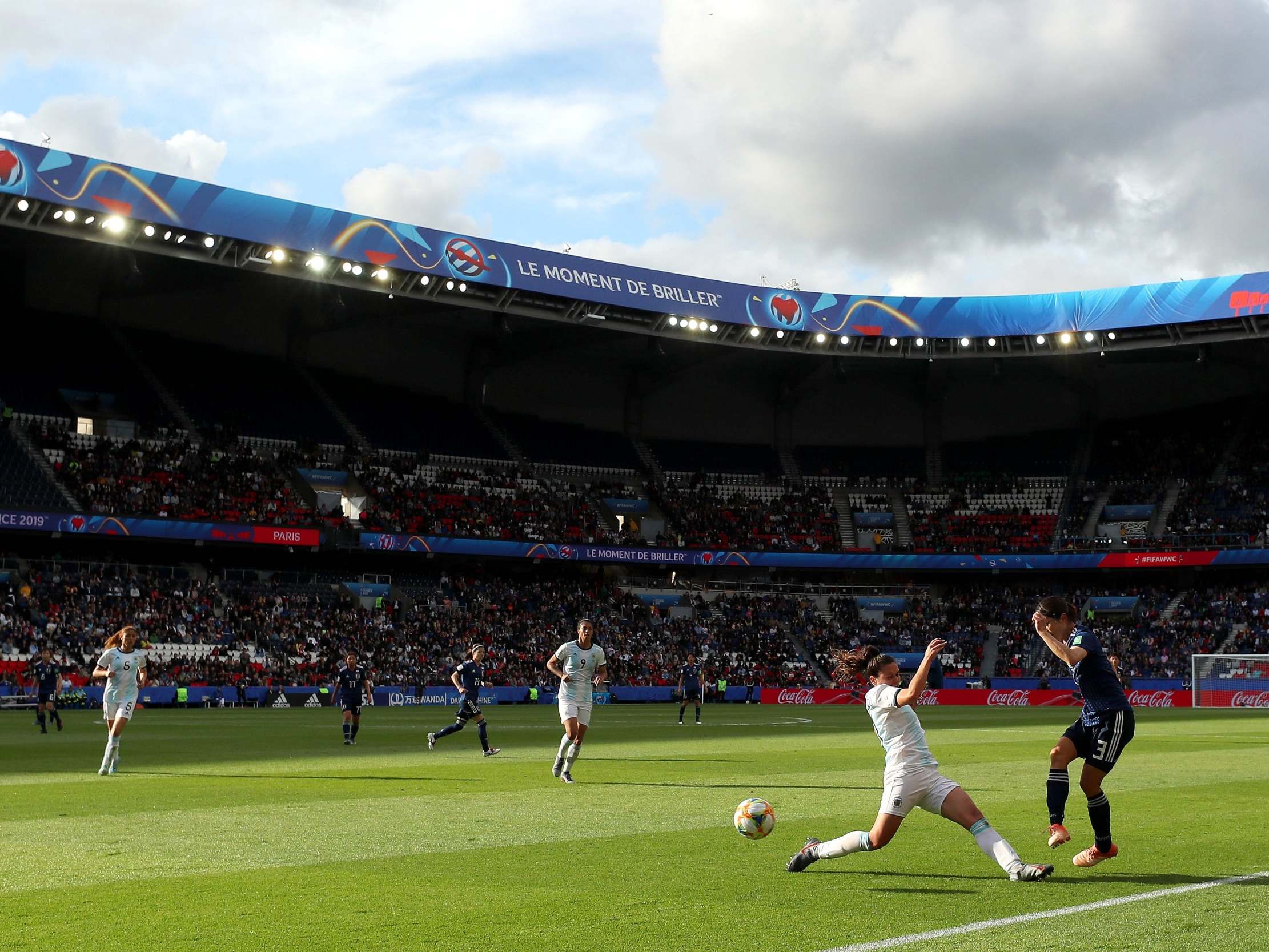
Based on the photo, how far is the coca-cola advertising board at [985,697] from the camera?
57375 mm

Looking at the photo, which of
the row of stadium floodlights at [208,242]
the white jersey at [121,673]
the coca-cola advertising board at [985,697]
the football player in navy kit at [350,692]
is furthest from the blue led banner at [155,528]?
the white jersey at [121,673]

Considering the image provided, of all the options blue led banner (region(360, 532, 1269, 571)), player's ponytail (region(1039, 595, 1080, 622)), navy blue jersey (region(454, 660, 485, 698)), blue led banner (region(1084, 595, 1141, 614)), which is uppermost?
blue led banner (region(360, 532, 1269, 571))

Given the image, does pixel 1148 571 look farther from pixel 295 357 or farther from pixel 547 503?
pixel 295 357

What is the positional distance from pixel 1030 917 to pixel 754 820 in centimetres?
345

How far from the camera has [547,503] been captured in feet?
227

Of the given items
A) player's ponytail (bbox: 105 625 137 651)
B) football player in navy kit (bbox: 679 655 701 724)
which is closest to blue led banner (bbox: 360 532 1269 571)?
football player in navy kit (bbox: 679 655 701 724)

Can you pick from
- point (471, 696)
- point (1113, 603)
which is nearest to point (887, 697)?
point (471, 696)

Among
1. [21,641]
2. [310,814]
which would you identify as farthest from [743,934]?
[21,641]

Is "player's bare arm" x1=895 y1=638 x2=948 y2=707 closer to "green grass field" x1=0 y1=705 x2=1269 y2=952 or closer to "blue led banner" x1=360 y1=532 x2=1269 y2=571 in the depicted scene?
"green grass field" x1=0 y1=705 x2=1269 y2=952

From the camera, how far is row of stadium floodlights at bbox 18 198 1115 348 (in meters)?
48.9

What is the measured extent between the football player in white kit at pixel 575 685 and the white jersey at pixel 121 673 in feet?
21.9

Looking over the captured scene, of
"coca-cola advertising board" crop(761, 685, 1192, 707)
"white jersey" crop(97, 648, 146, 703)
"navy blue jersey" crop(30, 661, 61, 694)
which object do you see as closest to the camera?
"white jersey" crop(97, 648, 146, 703)

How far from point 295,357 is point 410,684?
73.4ft

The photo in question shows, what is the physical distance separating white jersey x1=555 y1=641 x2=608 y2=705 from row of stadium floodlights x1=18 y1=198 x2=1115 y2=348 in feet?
117
